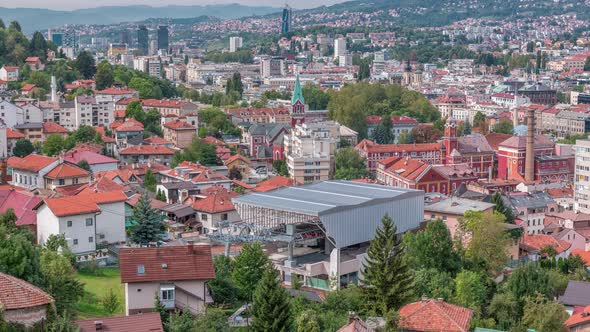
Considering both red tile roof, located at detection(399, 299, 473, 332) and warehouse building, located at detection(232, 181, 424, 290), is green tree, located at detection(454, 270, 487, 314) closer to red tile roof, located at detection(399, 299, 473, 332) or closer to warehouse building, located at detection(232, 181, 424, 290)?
warehouse building, located at detection(232, 181, 424, 290)

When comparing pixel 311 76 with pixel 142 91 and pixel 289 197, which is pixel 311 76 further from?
pixel 289 197

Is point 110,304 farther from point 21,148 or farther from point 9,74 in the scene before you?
point 9,74

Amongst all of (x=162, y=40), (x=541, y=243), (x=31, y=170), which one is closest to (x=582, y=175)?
(x=541, y=243)

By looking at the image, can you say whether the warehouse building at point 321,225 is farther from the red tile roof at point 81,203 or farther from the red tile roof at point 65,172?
the red tile roof at point 65,172

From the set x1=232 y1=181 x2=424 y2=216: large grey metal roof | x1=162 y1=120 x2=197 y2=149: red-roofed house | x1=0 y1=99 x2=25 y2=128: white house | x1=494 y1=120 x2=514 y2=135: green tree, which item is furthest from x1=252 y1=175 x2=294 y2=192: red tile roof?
x1=494 y1=120 x2=514 y2=135: green tree

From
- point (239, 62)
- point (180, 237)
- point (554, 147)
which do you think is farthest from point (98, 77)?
point (239, 62)
